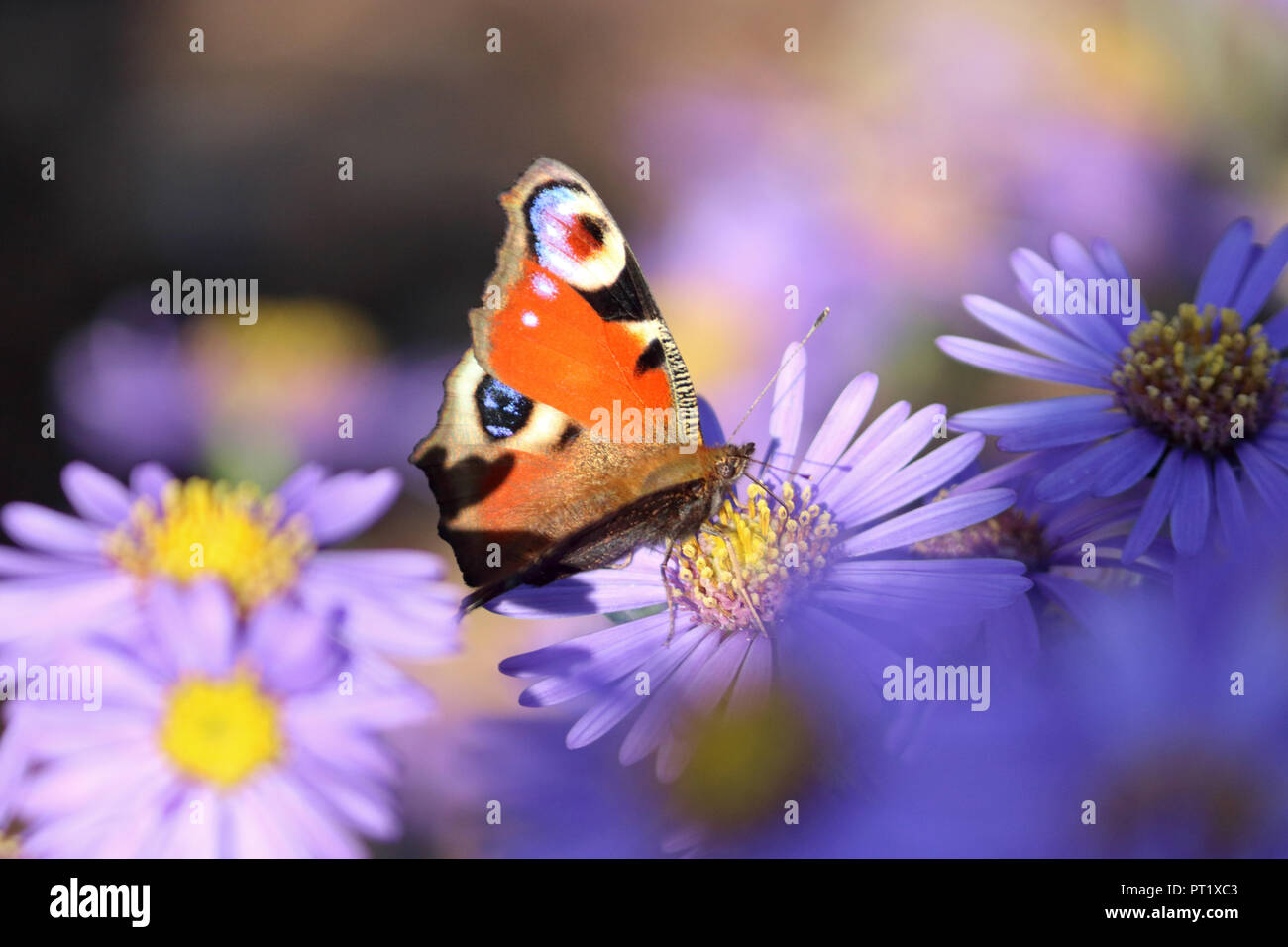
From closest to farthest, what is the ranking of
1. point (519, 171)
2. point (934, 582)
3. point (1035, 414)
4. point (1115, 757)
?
point (1115, 757) < point (934, 582) < point (1035, 414) < point (519, 171)

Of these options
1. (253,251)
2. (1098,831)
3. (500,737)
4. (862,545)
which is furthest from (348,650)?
(253,251)

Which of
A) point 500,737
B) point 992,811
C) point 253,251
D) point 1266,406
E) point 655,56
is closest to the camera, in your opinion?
point 992,811

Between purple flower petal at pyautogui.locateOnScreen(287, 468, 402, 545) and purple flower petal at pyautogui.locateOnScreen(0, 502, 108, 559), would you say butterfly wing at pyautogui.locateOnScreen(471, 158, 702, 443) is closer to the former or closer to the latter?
purple flower petal at pyautogui.locateOnScreen(287, 468, 402, 545)

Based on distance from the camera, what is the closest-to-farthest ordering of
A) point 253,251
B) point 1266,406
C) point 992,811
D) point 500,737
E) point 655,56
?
point 992,811
point 500,737
point 1266,406
point 253,251
point 655,56

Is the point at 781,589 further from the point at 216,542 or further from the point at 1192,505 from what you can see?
the point at 216,542

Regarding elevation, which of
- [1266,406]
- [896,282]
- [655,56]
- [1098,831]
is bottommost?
[1098,831]

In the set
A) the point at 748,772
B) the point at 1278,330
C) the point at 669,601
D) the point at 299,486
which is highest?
the point at 1278,330

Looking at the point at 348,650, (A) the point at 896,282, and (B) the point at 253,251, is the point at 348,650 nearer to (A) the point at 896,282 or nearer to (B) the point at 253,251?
(B) the point at 253,251

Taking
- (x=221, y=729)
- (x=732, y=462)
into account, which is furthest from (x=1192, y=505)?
(x=221, y=729)
